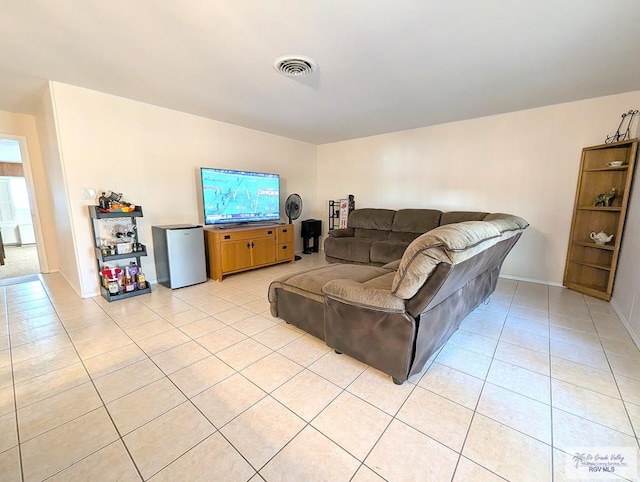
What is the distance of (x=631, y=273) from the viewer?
247cm

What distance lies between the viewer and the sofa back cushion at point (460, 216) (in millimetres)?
3577

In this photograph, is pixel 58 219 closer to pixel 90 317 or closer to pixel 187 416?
pixel 90 317

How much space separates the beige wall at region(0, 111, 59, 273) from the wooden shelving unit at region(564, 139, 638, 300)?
7056mm

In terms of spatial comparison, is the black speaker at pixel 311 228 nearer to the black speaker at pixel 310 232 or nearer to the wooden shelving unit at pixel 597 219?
the black speaker at pixel 310 232

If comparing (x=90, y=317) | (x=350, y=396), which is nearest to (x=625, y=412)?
(x=350, y=396)

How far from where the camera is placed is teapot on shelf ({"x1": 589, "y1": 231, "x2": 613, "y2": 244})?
2985 millimetres

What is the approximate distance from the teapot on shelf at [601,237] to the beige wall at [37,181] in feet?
23.4

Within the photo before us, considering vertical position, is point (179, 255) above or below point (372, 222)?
below

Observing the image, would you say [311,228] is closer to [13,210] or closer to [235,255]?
[235,255]

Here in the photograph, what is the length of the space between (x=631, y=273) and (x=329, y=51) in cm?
339

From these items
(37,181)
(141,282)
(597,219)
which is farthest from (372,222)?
(37,181)

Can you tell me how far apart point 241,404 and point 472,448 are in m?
1.19

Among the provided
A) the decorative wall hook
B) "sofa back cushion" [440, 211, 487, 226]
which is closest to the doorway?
"sofa back cushion" [440, 211, 487, 226]

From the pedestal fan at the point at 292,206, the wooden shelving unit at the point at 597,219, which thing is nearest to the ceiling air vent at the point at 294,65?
the pedestal fan at the point at 292,206
